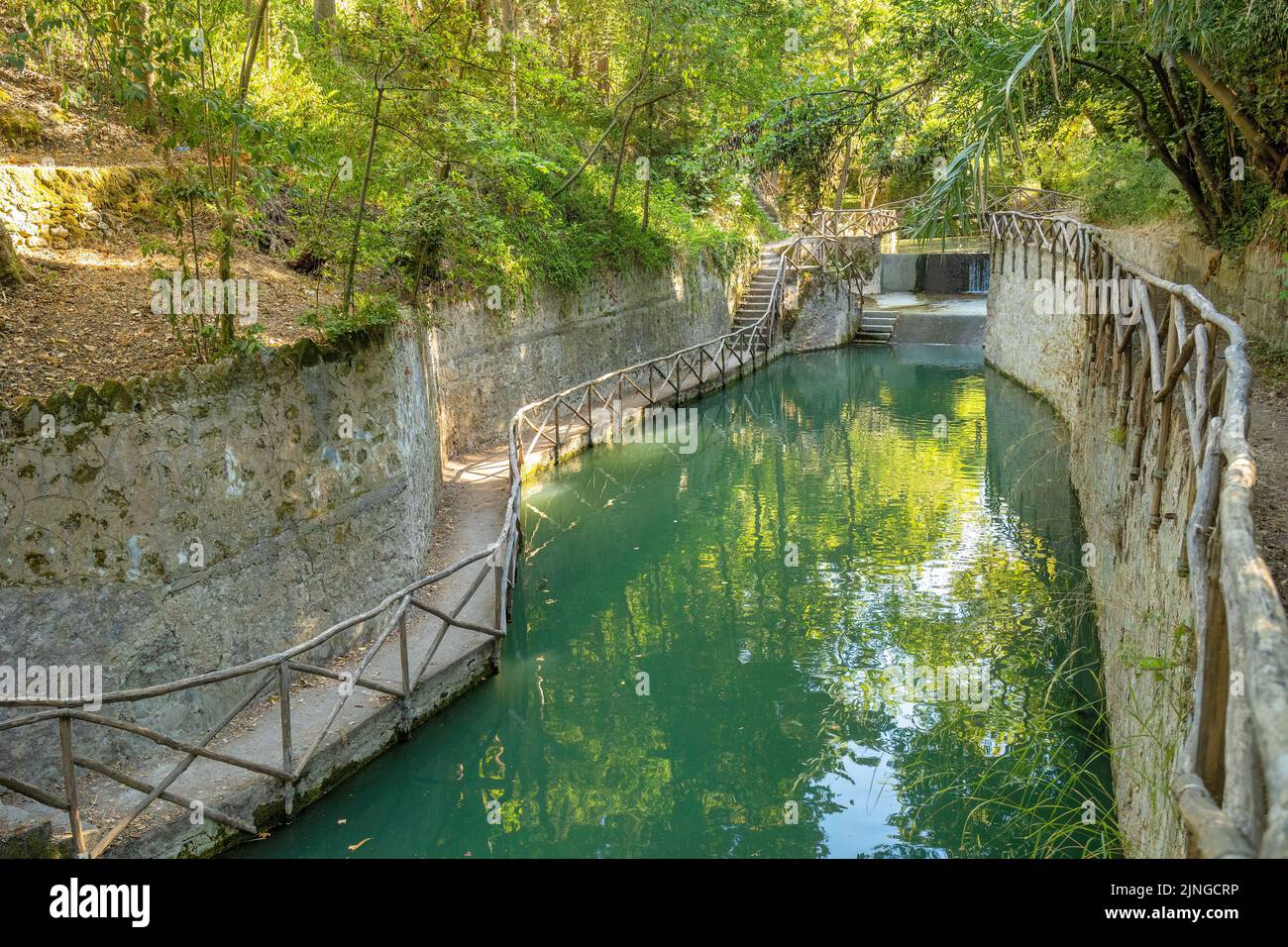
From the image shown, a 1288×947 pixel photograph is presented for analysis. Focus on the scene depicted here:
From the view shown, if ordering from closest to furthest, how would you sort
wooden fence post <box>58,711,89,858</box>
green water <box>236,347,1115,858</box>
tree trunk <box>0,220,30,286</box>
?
wooden fence post <box>58,711,89,858</box>, green water <box>236,347,1115,858</box>, tree trunk <box>0,220,30,286</box>

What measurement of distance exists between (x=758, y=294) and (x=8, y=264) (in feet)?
73.1

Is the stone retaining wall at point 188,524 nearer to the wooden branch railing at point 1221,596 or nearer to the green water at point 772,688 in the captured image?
Answer: the green water at point 772,688

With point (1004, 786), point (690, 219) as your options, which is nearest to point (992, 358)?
point (690, 219)

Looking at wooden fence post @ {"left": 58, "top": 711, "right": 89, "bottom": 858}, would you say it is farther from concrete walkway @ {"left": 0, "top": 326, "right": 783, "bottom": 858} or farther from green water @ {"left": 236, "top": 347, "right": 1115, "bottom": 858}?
green water @ {"left": 236, "top": 347, "right": 1115, "bottom": 858}

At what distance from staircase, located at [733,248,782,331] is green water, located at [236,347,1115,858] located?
463 inches

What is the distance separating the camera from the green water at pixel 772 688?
705cm

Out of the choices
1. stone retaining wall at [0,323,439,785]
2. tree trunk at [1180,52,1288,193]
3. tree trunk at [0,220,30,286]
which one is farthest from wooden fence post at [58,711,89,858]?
tree trunk at [1180,52,1288,193]

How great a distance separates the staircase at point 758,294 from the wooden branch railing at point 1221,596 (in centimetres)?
1946

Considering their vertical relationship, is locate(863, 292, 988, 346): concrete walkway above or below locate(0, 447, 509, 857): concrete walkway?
above

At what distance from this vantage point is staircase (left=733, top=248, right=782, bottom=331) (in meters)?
27.7

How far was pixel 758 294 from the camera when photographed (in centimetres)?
2852

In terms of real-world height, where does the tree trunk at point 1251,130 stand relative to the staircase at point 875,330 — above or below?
above

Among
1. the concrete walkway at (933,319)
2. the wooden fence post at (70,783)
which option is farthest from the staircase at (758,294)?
the wooden fence post at (70,783)

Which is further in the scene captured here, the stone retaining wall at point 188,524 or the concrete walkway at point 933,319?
the concrete walkway at point 933,319
